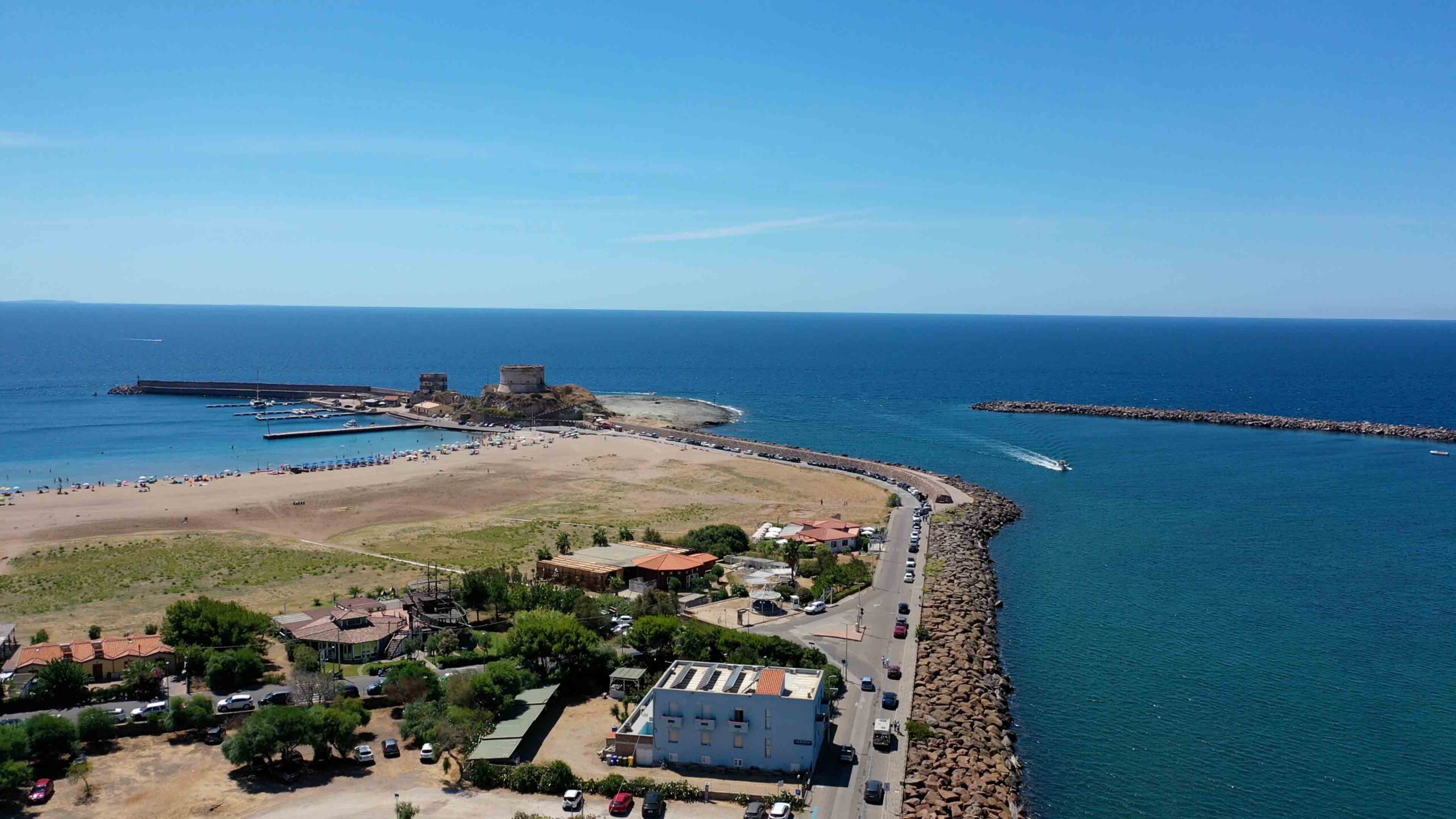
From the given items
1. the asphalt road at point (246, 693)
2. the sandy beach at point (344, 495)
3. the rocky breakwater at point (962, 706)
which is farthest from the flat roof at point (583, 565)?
the sandy beach at point (344, 495)

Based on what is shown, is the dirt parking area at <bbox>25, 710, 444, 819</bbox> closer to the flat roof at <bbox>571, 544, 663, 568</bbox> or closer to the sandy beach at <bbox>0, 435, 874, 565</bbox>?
the flat roof at <bbox>571, 544, 663, 568</bbox>

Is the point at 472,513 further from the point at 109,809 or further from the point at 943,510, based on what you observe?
the point at 109,809

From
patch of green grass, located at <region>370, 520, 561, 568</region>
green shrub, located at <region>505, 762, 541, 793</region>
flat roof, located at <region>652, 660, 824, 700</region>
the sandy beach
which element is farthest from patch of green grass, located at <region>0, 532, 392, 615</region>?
flat roof, located at <region>652, 660, 824, 700</region>

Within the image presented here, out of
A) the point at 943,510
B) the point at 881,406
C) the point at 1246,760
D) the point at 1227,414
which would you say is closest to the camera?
the point at 1246,760

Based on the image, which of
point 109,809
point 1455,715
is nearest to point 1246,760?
point 1455,715

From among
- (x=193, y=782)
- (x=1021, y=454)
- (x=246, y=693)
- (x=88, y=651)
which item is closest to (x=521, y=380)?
(x=1021, y=454)

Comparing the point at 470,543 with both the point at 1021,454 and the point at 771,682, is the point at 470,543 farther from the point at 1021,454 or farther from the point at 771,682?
the point at 1021,454

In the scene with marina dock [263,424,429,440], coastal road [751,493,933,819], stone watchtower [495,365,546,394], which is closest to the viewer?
coastal road [751,493,933,819]
